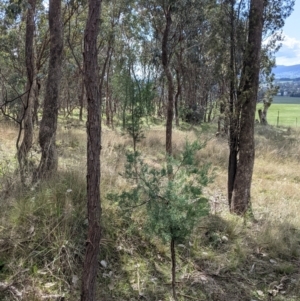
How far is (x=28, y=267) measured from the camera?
3.01 metres

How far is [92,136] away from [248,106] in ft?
12.8

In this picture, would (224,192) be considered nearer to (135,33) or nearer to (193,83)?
(135,33)

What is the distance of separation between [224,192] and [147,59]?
1647 centimetres

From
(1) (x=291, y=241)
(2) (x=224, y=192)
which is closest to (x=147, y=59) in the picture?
(2) (x=224, y=192)

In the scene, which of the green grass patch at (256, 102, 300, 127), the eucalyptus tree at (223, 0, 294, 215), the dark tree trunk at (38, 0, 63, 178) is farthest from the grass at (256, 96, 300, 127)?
the dark tree trunk at (38, 0, 63, 178)

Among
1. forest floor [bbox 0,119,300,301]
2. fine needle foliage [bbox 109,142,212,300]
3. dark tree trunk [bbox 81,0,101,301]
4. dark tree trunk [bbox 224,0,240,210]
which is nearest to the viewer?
dark tree trunk [bbox 81,0,101,301]

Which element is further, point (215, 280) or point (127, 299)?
point (215, 280)

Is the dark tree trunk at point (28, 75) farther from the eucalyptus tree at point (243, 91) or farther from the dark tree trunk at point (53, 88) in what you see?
the eucalyptus tree at point (243, 91)

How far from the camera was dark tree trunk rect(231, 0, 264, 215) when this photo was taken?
17.3ft

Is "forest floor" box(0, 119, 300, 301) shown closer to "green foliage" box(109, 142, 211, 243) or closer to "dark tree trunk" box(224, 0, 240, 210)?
"green foliage" box(109, 142, 211, 243)

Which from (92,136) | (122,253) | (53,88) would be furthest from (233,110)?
Result: (92,136)

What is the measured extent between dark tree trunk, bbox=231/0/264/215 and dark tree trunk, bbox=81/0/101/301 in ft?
12.3

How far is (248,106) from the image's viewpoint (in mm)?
5383

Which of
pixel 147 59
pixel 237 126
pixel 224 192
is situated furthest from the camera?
pixel 147 59
